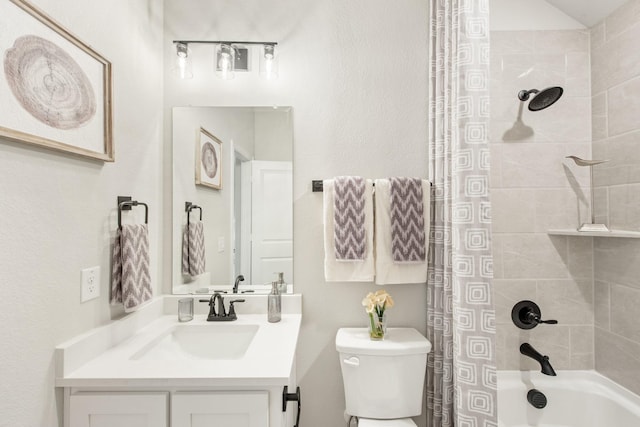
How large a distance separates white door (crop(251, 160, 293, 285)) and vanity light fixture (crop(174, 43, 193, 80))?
1.88 feet

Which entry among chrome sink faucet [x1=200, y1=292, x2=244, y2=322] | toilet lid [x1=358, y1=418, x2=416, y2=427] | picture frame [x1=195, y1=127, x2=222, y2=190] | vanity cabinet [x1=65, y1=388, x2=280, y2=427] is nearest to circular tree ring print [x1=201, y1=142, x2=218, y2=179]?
picture frame [x1=195, y1=127, x2=222, y2=190]

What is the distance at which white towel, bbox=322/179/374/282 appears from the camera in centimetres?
164

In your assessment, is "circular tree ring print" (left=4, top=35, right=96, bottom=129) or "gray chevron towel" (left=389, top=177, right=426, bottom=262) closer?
"circular tree ring print" (left=4, top=35, right=96, bottom=129)

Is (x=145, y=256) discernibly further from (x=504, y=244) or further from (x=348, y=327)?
(x=504, y=244)

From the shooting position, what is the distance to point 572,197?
5.70ft

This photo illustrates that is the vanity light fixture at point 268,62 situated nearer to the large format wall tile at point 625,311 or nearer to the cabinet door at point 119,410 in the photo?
the cabinet door at point 119,410

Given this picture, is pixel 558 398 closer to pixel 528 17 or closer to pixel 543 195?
pixel 543 195

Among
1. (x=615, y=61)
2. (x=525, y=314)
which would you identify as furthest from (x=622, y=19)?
(x=525, y=314)

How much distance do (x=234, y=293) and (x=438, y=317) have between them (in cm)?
102

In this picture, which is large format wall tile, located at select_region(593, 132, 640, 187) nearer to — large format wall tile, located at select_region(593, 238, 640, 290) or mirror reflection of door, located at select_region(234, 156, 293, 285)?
large format wall tile, located at select_region(593, 238, 640, 290)

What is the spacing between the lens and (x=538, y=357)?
1648mm

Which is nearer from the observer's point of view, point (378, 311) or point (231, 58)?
point (378, 311)

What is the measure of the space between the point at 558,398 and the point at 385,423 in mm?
938

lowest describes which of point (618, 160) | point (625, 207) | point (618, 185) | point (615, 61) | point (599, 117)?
point (625, 207)
